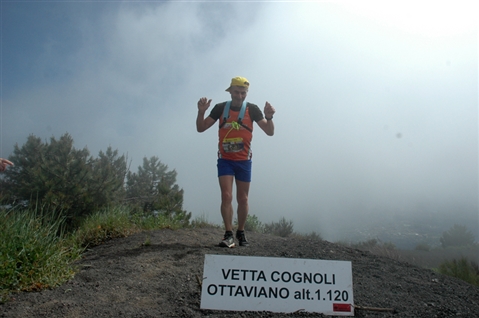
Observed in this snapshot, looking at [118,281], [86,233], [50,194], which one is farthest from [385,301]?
[50,194]

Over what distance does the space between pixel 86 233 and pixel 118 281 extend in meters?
2.29

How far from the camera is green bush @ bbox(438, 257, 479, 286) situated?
4.58m

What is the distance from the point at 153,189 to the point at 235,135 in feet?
35.0

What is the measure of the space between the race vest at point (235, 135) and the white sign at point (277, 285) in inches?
75.3

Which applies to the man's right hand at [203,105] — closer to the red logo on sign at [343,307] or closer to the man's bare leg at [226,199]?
the man's bare leg at [226,199]

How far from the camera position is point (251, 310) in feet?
8.26

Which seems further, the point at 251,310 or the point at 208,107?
the point at 208,107

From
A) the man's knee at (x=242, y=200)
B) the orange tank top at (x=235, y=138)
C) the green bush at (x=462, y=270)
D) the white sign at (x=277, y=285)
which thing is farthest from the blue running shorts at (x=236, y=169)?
the green bush at (x=462, y=270)

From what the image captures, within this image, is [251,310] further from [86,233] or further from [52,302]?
[86,233]

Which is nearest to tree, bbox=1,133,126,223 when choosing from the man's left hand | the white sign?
the man's left hand

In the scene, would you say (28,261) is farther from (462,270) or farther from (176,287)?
(462,270)

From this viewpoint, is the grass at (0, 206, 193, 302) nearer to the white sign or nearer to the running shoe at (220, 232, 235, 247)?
the white sign

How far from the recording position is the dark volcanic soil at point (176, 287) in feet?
8.57

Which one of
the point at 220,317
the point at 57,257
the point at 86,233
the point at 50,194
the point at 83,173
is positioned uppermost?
the point at 83,173
